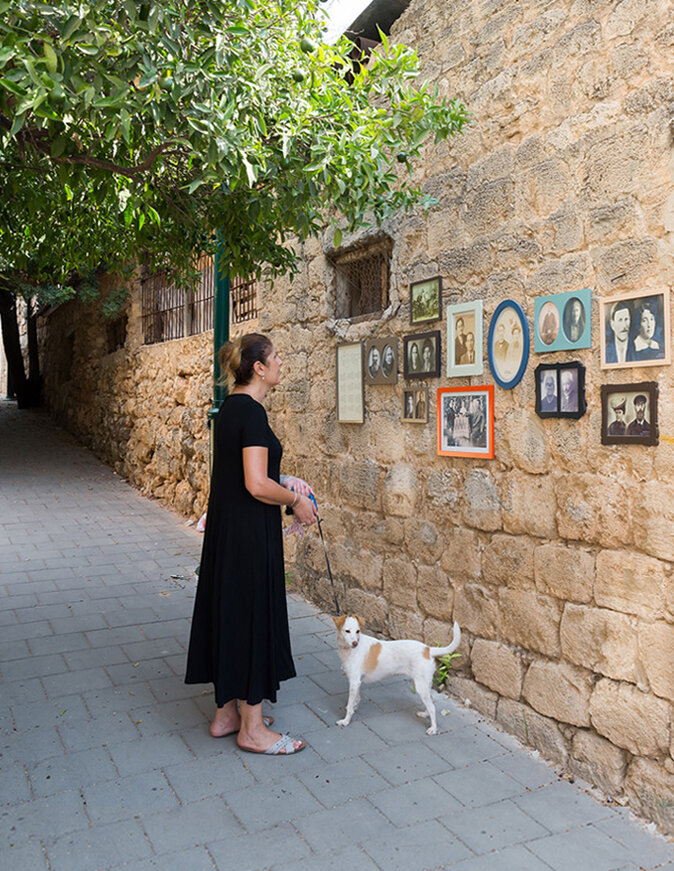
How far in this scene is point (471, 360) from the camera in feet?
11.5

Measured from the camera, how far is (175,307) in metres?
8.73

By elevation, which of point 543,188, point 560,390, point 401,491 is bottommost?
point 401,491

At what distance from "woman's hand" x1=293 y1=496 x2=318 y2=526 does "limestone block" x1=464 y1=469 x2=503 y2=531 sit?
896 mm

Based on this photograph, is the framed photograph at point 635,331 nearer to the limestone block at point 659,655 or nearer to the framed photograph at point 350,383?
the limestone block at point 659,655

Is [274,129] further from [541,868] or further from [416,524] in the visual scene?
[541,868]

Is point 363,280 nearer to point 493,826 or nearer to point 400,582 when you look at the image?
point 400,582

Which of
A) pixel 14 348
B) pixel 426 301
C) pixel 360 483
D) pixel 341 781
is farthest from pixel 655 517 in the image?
pixel 14 348

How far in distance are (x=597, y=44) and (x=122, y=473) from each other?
8886 millimetres

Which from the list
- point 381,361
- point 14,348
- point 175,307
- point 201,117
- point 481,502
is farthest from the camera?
point 14,348

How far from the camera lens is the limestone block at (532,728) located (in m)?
3.01

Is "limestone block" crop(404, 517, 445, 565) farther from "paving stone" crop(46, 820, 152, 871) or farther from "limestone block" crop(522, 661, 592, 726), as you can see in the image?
"paving stone" crop(46, 820, 152, 871)

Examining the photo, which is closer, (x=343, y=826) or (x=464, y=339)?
(x=343, y=826)

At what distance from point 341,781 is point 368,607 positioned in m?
1.55

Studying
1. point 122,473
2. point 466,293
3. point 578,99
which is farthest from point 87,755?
point 122,473
